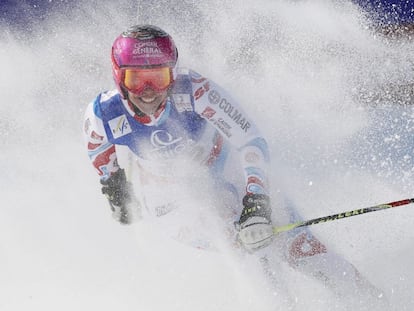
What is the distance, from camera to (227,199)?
127 inches

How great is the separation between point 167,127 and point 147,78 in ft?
1.17

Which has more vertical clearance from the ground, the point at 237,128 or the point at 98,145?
the point at 98,145

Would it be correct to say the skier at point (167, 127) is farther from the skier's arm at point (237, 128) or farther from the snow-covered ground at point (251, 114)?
the snow-covered ground at point (251, 114)

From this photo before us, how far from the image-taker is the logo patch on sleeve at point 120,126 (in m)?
3.11

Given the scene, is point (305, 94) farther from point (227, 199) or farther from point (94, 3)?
point (227, 199)

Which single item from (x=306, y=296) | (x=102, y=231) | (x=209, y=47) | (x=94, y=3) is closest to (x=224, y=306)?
(x=306, y=296)

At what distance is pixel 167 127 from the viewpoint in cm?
310

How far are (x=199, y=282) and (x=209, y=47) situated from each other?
332 cm

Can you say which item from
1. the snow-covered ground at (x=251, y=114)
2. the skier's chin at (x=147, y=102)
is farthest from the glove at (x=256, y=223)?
the skier's chin at (x=147, y=102)

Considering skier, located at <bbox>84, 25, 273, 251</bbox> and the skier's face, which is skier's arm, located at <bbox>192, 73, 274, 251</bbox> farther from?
the skier's face

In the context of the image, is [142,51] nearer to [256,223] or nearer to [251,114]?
[256,223]

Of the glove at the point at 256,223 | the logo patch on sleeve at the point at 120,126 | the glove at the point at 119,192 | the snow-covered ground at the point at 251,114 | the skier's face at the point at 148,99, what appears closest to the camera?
the glove at the point at 256,223

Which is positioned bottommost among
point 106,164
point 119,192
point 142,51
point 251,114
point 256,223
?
point 256,223

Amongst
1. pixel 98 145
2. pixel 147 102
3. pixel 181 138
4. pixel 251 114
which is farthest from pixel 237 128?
pixel 251 114
